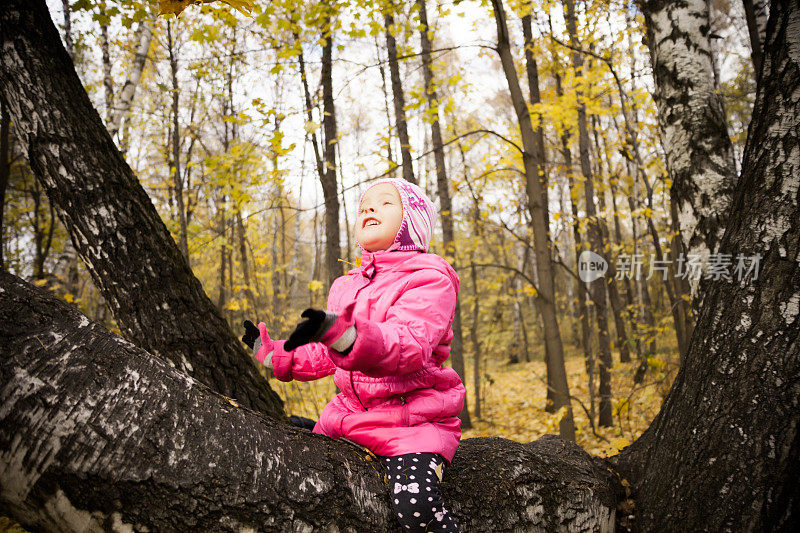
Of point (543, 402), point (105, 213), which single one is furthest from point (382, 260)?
point (543, 402)

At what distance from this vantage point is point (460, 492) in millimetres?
1590

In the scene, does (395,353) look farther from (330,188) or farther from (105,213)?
(330,188)

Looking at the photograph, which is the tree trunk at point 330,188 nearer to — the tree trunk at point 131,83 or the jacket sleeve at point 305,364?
the tree trunk at point 131,83

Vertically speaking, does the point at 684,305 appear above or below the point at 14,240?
below

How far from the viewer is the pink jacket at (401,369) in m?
1.43

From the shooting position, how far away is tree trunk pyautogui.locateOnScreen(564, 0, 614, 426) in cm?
710

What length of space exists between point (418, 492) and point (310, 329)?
26.9 inches

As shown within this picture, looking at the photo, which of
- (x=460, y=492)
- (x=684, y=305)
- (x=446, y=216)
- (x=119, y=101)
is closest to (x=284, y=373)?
(x=460, y=492)

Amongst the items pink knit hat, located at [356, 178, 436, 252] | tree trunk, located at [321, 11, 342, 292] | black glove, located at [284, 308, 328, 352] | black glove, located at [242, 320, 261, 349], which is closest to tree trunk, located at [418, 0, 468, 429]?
tree trunk, located at [321, 11, 342, 292]

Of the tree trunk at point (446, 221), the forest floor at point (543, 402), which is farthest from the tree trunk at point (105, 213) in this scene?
the tree trunk at point (446, 221)

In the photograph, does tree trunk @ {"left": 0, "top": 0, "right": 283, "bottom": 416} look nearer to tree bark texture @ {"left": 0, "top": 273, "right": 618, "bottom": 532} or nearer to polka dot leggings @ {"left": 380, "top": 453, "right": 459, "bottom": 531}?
tree bark texture @ {"left": 0, "top": 273, "right": 618, "bottom": 532}

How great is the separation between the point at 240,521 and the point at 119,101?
802 cm

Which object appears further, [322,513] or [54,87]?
[54,87]

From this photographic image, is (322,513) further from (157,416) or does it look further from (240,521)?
(157,416)
